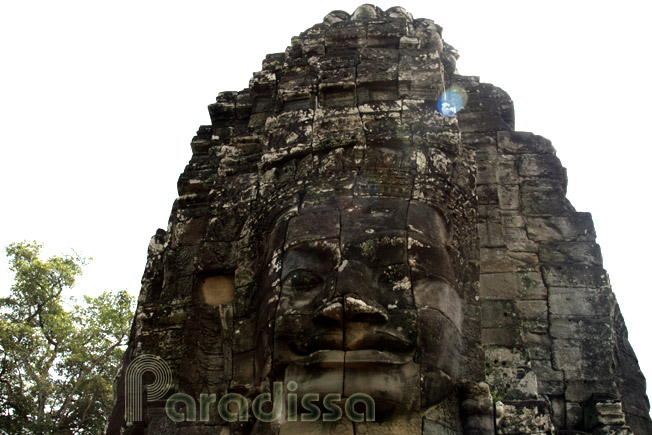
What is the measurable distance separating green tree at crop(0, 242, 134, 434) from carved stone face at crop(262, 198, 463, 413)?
11204 millimetres

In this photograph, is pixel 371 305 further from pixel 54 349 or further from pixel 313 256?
pixel 54 349

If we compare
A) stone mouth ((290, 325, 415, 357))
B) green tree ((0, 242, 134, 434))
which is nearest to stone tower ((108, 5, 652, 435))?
stone mouth ((290, 325, 415, 357))

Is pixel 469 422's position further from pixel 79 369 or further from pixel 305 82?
pixel 79 369

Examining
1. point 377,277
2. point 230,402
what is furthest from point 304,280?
point 230,402

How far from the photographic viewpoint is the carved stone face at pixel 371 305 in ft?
15.0

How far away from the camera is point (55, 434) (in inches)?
567

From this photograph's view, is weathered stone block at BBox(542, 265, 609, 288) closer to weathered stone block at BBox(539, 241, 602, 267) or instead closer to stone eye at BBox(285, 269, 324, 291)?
weathered stone block at BBox(539, 241, 602, 267)

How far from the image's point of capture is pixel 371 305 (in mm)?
4723

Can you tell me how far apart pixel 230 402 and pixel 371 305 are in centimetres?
150

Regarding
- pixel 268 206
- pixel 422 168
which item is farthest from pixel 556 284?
pixel 268 206

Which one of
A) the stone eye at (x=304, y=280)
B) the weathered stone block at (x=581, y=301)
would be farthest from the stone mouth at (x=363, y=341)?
the weathered stone block at (x=581, y=301)

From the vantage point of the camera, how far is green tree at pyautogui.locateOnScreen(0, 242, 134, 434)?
15312 millimetres

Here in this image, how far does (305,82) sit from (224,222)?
5.52ft

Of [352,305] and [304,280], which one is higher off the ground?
[304,280]
